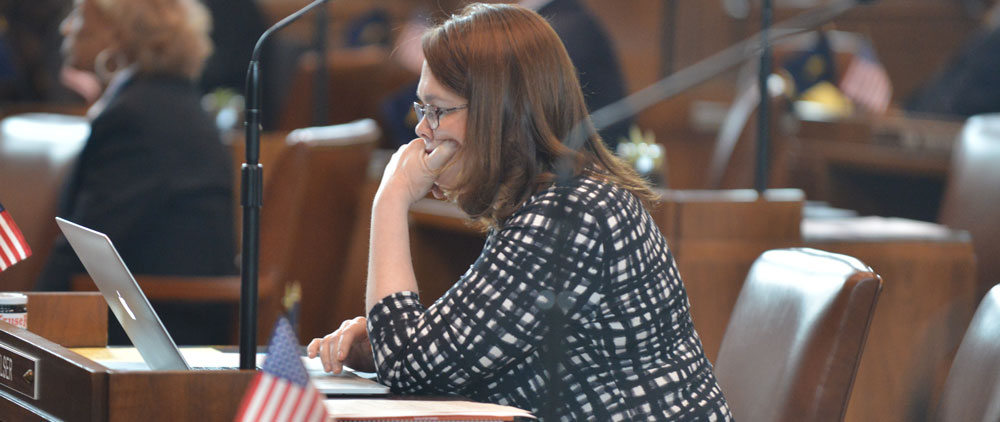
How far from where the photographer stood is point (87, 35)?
314cm

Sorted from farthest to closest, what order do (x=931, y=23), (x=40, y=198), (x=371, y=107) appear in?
(x=931, y=23) < (x=371, y=107) < (x=40, y=198)

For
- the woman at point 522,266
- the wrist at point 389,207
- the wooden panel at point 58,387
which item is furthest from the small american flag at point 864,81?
the wooden panel at point 58,387

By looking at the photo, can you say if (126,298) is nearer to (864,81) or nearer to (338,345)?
(338,345)

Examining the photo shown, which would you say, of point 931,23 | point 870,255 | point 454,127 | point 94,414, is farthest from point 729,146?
point 931,23

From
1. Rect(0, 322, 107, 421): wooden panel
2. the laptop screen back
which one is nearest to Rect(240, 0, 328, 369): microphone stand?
the laptop screen back

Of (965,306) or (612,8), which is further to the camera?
(612,8)

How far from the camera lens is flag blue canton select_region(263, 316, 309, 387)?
94cm

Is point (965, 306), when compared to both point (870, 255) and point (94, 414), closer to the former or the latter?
point (870, 255)

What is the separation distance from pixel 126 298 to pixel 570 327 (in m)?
0.51

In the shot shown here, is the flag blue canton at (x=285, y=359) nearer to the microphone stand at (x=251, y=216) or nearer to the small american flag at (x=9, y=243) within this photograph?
the microphone stand at (x=251, y=216)

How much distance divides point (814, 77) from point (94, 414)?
4.22 metres

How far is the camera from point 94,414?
3.68ft

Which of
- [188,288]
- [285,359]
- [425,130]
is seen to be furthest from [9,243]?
[188,288]

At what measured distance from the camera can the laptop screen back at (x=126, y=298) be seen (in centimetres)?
129
